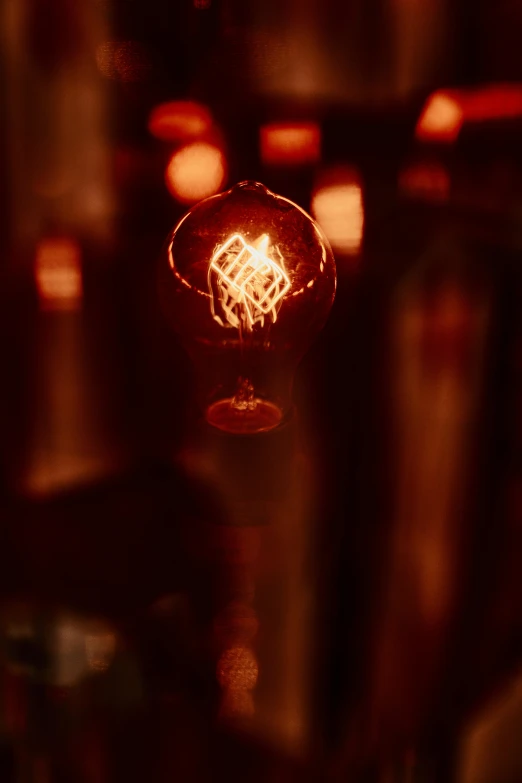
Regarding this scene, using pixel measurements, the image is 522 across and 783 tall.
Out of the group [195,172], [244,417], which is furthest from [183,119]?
[244,417]

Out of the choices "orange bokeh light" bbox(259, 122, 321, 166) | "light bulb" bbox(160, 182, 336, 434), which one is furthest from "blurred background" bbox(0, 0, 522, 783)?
"light bulb" bbox(160, 182, 336, 434)

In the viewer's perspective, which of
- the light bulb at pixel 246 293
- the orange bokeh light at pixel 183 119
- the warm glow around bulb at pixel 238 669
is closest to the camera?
the light bulb at pixel 246 293

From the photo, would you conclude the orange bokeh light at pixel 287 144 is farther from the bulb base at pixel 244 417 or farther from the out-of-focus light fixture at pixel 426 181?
the bulb base at pixel 244 417

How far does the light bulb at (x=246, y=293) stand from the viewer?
0.45 m

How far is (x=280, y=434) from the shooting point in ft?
3.07

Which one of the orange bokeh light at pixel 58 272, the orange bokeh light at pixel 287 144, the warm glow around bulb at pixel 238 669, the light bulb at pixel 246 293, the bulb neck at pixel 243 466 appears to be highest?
the orange bokeh light at pixel 287 144

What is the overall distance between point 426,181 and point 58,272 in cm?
47

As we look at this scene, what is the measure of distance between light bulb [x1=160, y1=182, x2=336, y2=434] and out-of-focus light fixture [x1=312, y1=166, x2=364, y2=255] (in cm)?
16

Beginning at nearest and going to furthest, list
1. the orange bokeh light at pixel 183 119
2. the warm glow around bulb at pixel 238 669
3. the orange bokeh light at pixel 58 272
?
the orange bokeh light at pixel 183 119, the orange bokeh light at pixel 58 272, the warm glow around bulb at pixel 238 669

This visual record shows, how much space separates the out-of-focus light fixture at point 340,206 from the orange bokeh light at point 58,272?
35 cm

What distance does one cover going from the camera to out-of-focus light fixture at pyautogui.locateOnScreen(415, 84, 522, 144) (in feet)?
2.07

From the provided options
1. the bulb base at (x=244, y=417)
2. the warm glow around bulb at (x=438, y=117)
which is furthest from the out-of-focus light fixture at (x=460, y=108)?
the bulb base at (x=244, y=417)

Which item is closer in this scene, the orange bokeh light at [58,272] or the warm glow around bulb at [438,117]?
the warm glow around bulb at [438,117]

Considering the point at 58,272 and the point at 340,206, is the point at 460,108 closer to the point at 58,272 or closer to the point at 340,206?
the point at 340,206
